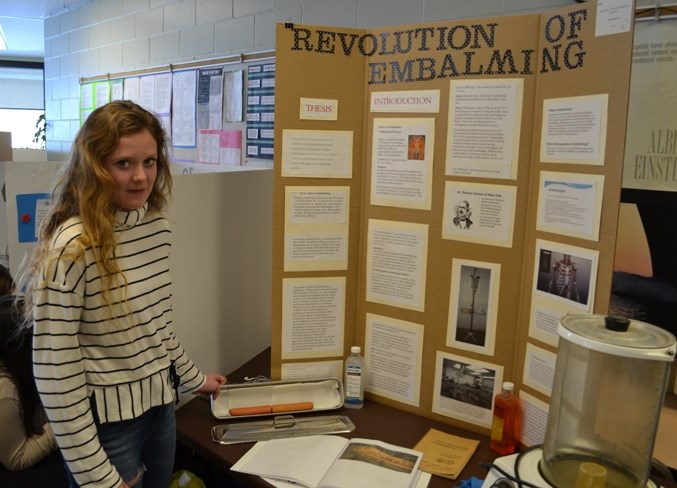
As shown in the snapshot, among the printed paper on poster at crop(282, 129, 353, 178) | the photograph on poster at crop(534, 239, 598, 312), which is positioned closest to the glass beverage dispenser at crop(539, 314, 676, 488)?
the photograph on poster at crop(534, 239, 598, 312)

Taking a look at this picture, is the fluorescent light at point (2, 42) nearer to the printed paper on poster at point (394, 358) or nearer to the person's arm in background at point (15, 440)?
the person's arm in background at point (15, 440)

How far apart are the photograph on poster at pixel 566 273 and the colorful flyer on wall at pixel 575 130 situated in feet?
0.67

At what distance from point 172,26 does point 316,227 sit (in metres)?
2.02

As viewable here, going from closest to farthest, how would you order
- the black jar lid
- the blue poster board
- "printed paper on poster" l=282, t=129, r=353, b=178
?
the black jar lid < "printed paper on poster" l=282, t=129, r=353, b=178 < the blue poster board

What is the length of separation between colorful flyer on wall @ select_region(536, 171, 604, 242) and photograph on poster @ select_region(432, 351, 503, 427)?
41cm

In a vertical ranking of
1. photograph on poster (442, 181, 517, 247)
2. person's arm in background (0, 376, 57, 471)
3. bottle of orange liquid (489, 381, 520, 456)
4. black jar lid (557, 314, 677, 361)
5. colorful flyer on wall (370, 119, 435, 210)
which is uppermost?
colorful flyer on wall (370, 119, 435, 210)

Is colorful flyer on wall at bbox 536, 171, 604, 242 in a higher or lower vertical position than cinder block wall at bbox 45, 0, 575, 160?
lower

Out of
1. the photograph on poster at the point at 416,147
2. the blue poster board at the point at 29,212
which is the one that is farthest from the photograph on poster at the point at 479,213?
the blue poster board at the point at 29,212

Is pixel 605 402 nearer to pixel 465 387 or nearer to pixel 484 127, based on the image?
pixel 465 387

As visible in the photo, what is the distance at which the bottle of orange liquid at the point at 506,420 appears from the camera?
1.33m

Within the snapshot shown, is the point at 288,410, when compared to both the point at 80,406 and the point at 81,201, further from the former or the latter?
the point at 81,201

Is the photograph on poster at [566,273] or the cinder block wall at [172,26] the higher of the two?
the cinder block wall at [172,26]

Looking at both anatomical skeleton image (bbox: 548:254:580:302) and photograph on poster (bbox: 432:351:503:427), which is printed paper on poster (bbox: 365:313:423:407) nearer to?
photograph on poster (bbox: 432:351:503:427)

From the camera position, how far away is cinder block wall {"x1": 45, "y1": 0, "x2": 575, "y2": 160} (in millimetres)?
2002
